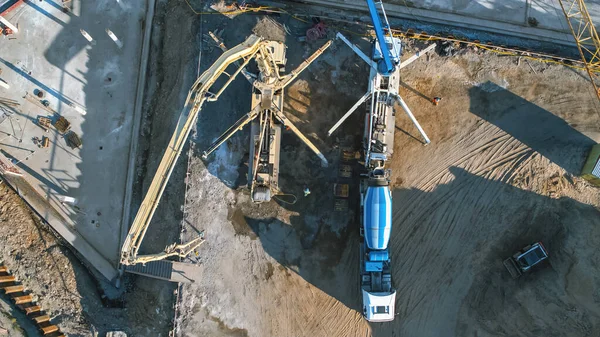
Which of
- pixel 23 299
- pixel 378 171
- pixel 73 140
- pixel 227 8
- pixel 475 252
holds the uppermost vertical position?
pixel 227 8

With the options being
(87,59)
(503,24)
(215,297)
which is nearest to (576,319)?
(503,24)

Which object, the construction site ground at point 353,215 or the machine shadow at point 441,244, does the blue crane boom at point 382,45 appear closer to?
the construction site ground at point 353,215

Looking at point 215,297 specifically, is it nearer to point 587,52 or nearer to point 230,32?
point 230,32

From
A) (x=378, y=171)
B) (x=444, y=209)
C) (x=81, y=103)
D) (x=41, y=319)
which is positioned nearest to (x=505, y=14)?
(x=444, y=209)

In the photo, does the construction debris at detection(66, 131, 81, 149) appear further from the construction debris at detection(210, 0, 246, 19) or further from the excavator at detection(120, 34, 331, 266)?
the construction debris at detection(210, 0, 246, 19)

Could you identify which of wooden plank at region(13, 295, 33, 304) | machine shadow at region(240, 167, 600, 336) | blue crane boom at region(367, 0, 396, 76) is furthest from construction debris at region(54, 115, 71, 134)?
blue crane boom at region(367, 0, 396, 76)

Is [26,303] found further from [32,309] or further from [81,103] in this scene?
[81,103]
